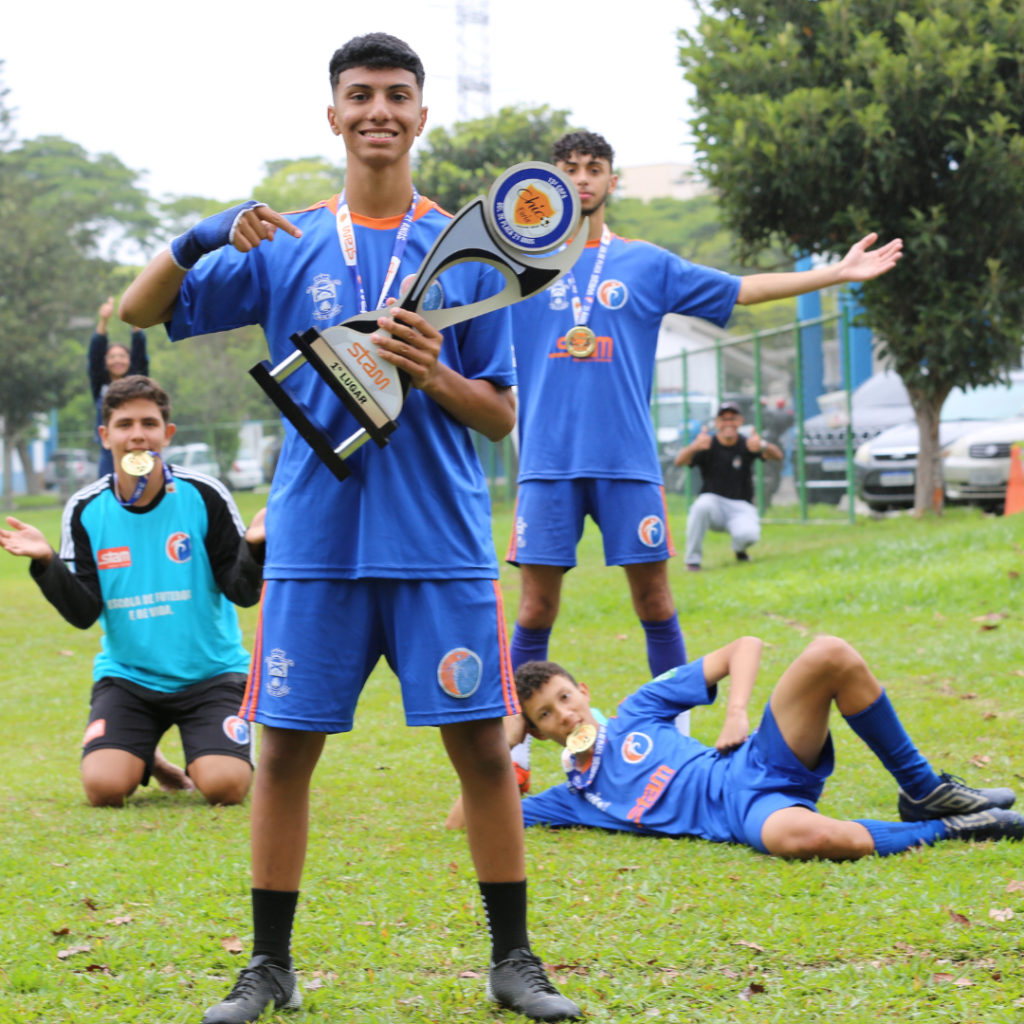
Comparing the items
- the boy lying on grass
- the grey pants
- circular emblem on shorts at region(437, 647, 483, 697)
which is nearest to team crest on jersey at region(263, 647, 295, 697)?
circular emblem on shorts at region(437, 647, 483, 697)

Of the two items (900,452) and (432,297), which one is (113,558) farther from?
(900,452)

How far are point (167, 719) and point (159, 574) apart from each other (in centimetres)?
62

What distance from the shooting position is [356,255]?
107 inches

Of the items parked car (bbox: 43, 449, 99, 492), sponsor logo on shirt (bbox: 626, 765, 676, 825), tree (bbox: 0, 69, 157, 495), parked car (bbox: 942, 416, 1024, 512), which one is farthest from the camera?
parked car (bbox: 43, 449, 99, 492)

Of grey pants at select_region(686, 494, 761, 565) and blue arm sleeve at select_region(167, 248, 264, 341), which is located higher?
blue arm sleeve at select_region(167, 248, 264, 341)

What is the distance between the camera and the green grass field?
9.27ft

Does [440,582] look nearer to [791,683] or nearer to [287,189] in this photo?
[791,683]

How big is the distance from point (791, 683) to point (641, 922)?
93 centimetres

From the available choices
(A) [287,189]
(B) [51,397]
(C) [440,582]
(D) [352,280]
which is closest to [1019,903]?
(C) [440,582]

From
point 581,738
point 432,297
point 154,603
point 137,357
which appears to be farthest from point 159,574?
point 137,357

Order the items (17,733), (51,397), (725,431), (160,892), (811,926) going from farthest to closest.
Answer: (51,397) → (725,431) → (17,733) → (160,892) → (811,926)

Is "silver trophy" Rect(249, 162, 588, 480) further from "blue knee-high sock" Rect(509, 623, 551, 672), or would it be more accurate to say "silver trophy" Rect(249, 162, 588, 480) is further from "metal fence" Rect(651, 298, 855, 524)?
"metal fence" Rect(651, 298, 855, 524)

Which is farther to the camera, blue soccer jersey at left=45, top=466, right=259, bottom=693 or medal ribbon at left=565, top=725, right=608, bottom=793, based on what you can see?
blue soccer jersey at left=45, top=466, right=259, bottom=693

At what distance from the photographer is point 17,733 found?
6535 mm
